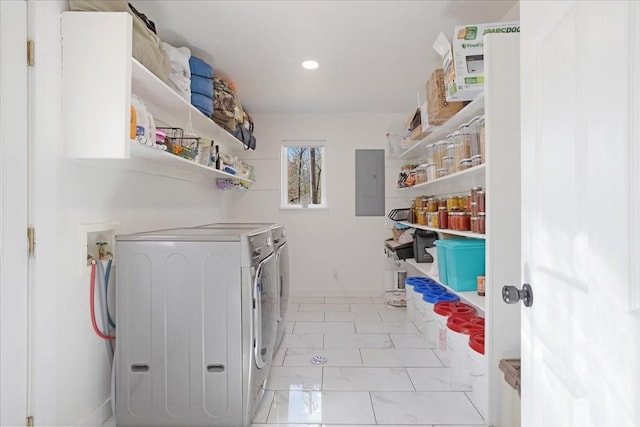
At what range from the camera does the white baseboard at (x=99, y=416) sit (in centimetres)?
162

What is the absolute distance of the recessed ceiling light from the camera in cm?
280

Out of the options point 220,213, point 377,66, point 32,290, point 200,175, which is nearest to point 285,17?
point 377,66

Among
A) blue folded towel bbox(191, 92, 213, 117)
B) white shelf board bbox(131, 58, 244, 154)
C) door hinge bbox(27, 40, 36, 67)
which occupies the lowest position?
door hinge bbox(27, 40, 36, 67)

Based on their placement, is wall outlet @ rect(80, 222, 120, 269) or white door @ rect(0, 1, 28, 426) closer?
white door @ rect(0, 1, 28, 426)

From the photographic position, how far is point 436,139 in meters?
3.12

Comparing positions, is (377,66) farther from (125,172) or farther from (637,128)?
(637,128)

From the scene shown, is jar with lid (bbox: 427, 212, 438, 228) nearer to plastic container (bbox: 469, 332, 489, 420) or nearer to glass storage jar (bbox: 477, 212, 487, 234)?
glass storage jar (bbox: 477, 212, 487, 234)

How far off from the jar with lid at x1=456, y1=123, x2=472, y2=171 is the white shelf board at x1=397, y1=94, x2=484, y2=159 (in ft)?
0.36

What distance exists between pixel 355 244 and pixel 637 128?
3.84m

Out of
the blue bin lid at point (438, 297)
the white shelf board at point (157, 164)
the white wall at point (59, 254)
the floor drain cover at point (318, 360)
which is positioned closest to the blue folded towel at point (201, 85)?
the white shelf board at point (157, 164)

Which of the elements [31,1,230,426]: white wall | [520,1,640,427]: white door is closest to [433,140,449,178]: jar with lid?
[520,1,640,427]: white door

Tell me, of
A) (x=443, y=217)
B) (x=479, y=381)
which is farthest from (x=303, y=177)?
(x=479, y=381)

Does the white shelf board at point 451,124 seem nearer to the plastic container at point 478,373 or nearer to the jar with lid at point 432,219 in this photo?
the jar with lid at point 432,219

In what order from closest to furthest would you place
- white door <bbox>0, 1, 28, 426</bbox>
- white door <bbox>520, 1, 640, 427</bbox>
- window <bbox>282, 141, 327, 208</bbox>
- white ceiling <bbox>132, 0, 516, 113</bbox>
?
white door <bbox>520, 1, 640, 427</bbox>
white door <bbox>0, 1, 28, 426</bbox>
white ceiling <bbox>132, 0, 516, 113</bbox>
window <bbox>282, 141, 327, 208</bbox>
